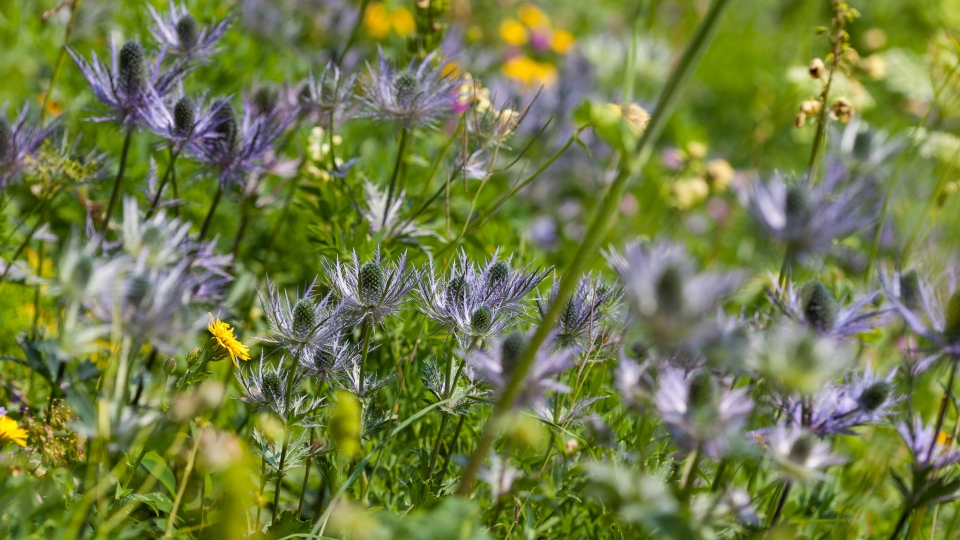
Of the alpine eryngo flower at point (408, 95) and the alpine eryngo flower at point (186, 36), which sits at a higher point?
the alpine eryngo flower at point (186, 36)

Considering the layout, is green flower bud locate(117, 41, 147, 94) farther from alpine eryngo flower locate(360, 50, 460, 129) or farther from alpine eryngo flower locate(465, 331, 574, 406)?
alpine eryngo flower locate(465, 331, 574, 406)

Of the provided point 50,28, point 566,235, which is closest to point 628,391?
point 566,235

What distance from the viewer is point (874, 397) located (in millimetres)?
1189

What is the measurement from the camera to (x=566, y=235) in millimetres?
2895

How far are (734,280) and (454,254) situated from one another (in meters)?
0.87

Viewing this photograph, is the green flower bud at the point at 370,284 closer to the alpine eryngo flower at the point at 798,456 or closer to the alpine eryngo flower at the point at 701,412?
the alpine eryngo flower at the point at 701,412

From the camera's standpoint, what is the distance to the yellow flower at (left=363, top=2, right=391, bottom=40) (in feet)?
11.9

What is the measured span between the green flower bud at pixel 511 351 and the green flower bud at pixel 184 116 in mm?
732

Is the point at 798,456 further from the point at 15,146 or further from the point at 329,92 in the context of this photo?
the point at 15,146

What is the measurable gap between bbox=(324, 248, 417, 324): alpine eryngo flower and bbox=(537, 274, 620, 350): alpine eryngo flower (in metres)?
0.21

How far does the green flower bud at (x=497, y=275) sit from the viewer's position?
4.05 ft

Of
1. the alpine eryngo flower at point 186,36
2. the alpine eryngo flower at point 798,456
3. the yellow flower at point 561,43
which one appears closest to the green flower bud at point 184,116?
the alpine eryngo flower at point 186,36

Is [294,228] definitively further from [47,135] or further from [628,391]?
[628,391]

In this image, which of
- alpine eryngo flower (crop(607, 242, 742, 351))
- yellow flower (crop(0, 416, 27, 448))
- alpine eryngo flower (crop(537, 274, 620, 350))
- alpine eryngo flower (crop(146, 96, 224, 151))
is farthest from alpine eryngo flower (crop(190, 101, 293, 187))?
alpine eryngo flower (crop(607, 242, 742, 351))
